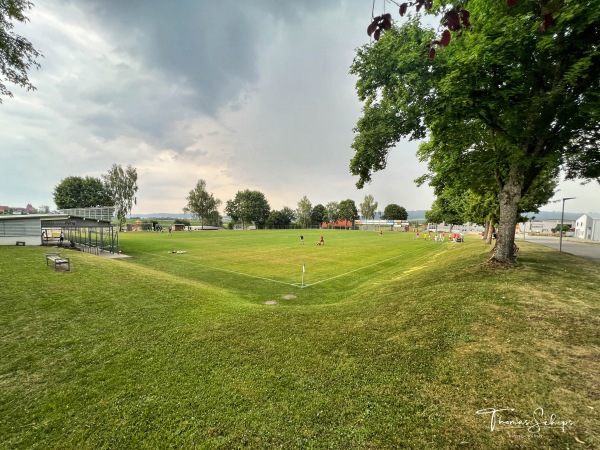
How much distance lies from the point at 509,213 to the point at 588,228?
56635mm

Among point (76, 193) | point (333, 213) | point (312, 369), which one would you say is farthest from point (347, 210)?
point (312, 369)

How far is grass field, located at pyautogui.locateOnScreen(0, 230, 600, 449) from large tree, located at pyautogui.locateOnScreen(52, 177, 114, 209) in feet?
226

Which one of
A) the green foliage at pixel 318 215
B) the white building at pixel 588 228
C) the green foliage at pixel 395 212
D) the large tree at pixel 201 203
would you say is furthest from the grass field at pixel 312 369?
the green foliage at pixel 395 212

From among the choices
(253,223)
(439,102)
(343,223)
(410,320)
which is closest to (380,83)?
(439,102)

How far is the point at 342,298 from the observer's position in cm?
1445

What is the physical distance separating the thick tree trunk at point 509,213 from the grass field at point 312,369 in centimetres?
125

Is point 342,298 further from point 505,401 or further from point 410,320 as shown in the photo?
point 505,401

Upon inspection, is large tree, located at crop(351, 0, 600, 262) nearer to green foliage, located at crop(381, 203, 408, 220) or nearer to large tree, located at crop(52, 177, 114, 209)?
large tree, located at crop(52, 177, 114, 209)

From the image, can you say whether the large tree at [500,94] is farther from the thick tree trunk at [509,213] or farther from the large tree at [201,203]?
the large tree at [201,203]

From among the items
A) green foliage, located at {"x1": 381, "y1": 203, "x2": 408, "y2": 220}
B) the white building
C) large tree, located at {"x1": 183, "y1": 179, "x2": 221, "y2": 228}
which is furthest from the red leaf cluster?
green foliage, located at {"x1": 381, "y1": 203, "x2": 408, "y2": 220}

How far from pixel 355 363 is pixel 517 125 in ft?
34.5

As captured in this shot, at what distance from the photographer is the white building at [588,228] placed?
43656mm

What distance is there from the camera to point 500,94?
29.1ft

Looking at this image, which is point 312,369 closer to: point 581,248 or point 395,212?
point 581,248
